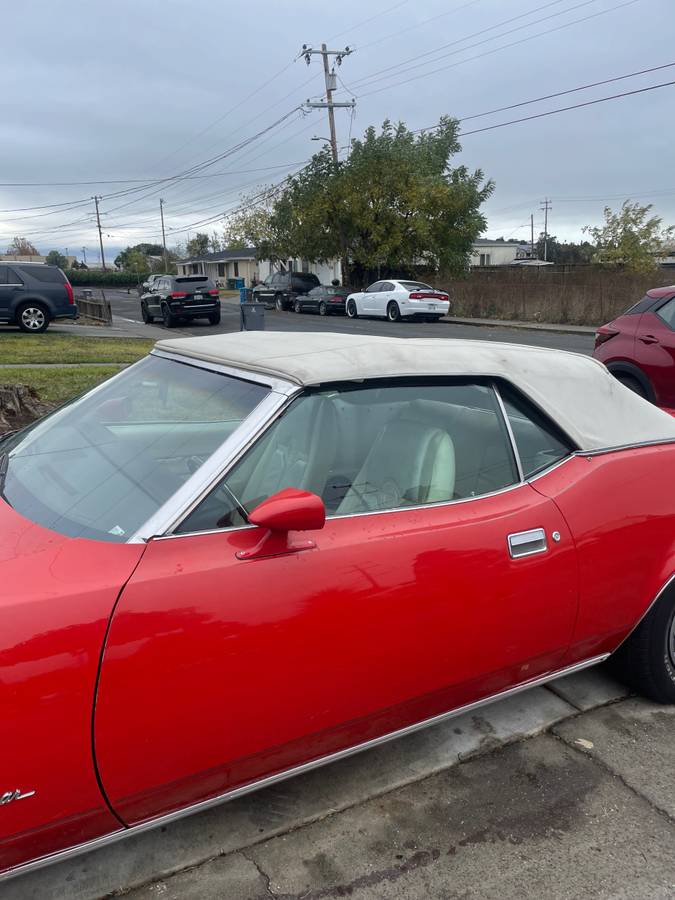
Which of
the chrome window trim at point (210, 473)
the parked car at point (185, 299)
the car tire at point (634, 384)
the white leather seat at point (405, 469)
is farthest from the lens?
the parked car at point (185, 299)

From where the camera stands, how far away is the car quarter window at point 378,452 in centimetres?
201

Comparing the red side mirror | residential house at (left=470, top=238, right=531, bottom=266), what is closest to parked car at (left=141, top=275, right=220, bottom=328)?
the red side mirror

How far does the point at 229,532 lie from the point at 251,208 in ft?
213

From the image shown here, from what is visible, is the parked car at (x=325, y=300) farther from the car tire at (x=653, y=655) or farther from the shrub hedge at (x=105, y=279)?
the shrub hedge at (x=105, y=279)

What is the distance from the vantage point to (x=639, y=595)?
8.28 ft

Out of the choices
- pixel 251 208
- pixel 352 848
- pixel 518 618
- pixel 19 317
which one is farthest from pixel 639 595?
pixel 251 208

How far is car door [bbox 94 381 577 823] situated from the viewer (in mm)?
1677

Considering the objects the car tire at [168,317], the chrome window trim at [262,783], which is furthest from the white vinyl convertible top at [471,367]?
the car tire at [168,317]

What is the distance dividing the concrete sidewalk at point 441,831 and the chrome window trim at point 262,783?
0.61 ft

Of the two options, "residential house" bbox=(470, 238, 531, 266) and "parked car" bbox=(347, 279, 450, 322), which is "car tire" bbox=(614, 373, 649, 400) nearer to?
"parked car" bbox=(347, 279, 450, 322)

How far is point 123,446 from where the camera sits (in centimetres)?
233

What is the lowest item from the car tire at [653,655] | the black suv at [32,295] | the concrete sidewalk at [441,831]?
the concrete sidewalk at [441,831]

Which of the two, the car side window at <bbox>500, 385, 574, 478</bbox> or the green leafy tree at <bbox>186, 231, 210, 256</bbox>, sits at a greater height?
the green leafy tree at <bbox>186, 231, 210, 256</bbox>

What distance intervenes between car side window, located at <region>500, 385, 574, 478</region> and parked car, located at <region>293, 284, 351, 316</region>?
27.5m
